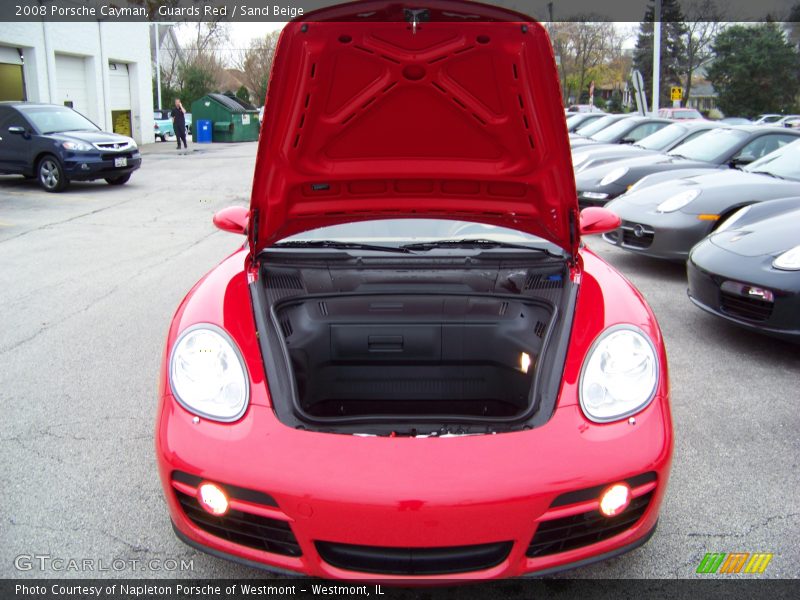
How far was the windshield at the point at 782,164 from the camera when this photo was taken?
20.9ft

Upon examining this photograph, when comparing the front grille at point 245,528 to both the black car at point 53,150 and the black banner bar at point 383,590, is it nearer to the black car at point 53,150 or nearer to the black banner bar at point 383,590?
the black banner bar at point 383,590

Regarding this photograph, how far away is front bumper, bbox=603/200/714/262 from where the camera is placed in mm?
6148

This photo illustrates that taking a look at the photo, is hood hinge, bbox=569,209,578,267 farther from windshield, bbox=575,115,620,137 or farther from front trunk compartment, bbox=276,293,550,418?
windshield, bbox=575,115,620,137

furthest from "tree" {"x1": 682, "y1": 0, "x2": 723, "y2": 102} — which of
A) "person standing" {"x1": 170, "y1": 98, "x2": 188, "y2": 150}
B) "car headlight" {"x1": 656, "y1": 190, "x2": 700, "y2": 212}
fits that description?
"car headlight" {"x1": 656, "y1": 190, "x2": 700, "y2": 212}

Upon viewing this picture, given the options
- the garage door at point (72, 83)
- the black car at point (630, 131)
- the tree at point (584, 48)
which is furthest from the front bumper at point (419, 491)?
the tree at point (584, 48)

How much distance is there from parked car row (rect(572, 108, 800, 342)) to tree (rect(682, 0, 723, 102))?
1973 inches

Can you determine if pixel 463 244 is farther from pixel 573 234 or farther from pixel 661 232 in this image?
pixel 661 232

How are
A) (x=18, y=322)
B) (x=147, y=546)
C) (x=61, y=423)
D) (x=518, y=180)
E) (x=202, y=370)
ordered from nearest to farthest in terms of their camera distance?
(x=202, y=370), (x=147, y=546), (x=518, y=180), (x=61, y=423), (x=18, y=322)

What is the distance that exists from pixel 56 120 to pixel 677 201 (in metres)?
12.0

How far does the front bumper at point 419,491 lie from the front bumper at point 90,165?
12.1m

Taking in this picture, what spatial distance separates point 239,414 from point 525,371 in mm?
1178

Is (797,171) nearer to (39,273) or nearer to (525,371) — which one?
(525,371)

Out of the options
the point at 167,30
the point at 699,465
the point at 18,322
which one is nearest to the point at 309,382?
the point at 699,465

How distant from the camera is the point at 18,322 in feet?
16.6
